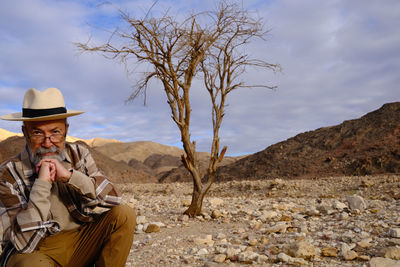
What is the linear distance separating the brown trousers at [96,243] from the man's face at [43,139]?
642 millimetres

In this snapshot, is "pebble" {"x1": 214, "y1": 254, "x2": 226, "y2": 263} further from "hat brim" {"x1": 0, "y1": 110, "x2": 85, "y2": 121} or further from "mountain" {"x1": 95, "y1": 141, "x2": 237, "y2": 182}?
"mountain" {"x1": 95, "y1": 141, "x2": 237, "y2": 182}

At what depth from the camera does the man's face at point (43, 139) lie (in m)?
2.97

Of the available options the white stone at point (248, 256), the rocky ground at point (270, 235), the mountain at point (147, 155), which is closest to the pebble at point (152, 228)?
the rocky ground at point (270, 235)

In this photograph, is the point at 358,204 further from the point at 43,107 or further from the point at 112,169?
the point at 112,169

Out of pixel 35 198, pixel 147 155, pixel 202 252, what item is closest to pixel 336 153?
pixel 202 252

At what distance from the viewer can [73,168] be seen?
3127 mm

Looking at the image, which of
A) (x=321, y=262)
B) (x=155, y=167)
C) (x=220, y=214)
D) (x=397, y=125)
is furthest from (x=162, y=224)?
(x=155, y=167)

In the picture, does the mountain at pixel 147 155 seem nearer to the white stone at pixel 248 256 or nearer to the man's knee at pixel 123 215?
the white stone at pixel 248 256

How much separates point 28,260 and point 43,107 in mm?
1164

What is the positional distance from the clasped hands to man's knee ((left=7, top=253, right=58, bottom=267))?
1.90 feet

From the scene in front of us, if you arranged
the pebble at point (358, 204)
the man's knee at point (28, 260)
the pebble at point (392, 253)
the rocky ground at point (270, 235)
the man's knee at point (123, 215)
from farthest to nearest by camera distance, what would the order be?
1. the pebble at point (358, 204)
2. the rocky ground at point (270, 235)
3. the pebble at point (392, 253)
4. the man's knee at point (123, 215)
5. the man's knee at point (28, 260)

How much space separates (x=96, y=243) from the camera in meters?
3.06

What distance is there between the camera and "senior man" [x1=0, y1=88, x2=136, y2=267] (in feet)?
9.27

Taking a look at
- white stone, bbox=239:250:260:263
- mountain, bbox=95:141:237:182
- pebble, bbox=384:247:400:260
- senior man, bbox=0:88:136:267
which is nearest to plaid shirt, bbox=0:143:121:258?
senior man, bbox=0:88:136:267
